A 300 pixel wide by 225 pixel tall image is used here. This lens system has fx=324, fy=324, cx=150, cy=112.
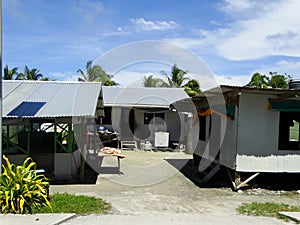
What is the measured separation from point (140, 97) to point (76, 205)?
1477cm

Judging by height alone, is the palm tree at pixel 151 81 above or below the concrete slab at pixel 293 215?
above

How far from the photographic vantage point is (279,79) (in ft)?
98.5

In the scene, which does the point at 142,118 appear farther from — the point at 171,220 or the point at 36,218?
the point at 36,218

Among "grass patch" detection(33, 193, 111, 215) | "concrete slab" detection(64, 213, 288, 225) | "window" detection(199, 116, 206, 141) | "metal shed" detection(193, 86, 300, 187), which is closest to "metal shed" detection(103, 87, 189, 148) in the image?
"window" detection(199, 116, 206, 141)

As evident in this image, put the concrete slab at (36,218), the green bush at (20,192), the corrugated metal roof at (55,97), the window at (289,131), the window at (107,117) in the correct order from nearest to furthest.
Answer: the concrete slab at (36,218)
the green bush at (20,192)
the corrugated metal roof at (55,97)
the window at (289,131)
the window at (107,117)

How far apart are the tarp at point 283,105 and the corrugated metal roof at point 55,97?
5.27 m

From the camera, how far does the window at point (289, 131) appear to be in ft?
33.1

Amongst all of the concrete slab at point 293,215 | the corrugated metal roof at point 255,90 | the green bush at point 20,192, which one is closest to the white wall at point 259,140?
the corrugated metal roof at point 255,90

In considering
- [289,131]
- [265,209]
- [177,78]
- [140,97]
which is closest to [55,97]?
[265,209]

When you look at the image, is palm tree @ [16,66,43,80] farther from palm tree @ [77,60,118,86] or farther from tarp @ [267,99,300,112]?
tarp @ [267,99,300,112]

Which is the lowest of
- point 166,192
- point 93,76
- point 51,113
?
point 166,192

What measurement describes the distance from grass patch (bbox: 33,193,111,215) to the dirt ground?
12.0 inches

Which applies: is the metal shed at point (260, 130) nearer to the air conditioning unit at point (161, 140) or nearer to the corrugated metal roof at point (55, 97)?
the corrugated metal roof at point (55, 97)

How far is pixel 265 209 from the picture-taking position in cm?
736
